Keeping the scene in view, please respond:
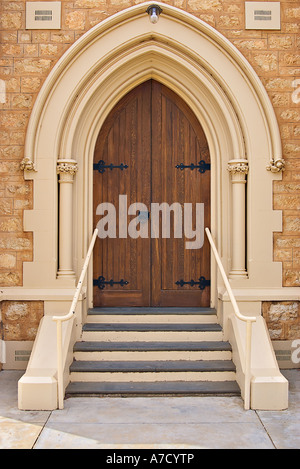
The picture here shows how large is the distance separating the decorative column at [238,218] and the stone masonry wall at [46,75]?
35cm

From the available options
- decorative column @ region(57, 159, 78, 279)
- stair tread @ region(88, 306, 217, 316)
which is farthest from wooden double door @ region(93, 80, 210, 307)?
decorative column @ region(57, 159, 78, 279)

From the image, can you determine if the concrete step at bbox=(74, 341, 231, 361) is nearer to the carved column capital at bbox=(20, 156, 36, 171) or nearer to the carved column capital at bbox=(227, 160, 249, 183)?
the carved column capital at bbox=(227, 160, 249, 183)

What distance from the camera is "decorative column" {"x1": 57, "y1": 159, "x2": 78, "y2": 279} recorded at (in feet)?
18.6

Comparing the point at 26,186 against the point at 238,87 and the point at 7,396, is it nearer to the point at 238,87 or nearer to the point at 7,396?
the point at 7,396

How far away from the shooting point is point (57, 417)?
423 centimetres

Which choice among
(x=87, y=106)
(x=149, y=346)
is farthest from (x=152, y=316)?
(x=87, y=106)

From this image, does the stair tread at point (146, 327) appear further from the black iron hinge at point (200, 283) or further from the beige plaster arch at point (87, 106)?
the black iron hinge at point (200, 283)

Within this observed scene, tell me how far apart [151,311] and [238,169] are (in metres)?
1.80

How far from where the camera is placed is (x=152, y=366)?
5.02 m

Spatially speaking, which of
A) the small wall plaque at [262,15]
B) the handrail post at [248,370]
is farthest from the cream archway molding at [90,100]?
the handrail post at [248,370]

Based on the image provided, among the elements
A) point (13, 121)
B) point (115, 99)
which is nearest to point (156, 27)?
point (115, 99)

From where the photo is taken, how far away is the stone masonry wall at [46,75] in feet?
18.5

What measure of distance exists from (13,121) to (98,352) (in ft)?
8.51

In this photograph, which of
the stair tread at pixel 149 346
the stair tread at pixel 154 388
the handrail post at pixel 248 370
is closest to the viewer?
the handrail post at pixel 248 370
